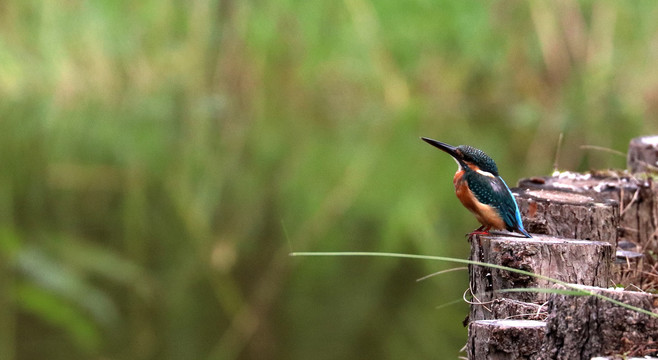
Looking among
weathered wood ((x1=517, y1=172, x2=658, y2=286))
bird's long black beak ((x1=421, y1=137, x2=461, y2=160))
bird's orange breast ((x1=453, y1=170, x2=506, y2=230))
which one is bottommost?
weathered wood ((x1=517, y1=172, x2=658, y2=286))

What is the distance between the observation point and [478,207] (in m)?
1.76

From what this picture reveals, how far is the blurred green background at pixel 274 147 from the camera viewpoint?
3826 millimetres

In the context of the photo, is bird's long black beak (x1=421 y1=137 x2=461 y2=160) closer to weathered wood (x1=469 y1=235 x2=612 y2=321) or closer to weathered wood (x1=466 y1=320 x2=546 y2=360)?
weathered wood (x1=469 y1=235 x2=612 y2=321)

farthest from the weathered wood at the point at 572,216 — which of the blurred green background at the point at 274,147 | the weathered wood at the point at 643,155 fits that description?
the blurred green background at the point at 274,147

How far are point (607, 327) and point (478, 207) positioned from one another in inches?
17.3

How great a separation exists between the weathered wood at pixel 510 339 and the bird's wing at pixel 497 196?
249mm

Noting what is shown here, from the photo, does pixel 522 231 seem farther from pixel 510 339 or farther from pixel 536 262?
pixel 510 339

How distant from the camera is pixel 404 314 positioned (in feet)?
13.1

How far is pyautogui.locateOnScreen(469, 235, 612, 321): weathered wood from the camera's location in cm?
166

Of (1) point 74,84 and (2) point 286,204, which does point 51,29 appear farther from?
(2) point 286,204

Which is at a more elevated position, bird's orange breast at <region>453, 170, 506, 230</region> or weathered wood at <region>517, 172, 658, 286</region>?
bird's orange breast at <region>453, 170, 506, 230</region>

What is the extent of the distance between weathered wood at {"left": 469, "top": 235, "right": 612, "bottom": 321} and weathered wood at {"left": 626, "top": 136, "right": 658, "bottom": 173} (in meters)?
0.79

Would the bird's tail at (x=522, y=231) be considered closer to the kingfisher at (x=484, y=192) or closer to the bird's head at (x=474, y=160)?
the kingfisher at (x=484, y=192)

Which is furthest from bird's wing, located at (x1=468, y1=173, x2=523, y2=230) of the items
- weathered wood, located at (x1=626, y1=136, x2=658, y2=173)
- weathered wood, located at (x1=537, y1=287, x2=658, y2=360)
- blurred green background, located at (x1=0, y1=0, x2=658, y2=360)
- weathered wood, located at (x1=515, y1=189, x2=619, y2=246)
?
blurred green background, located at (x1=0, y1=0, x2=658, y2=360)
